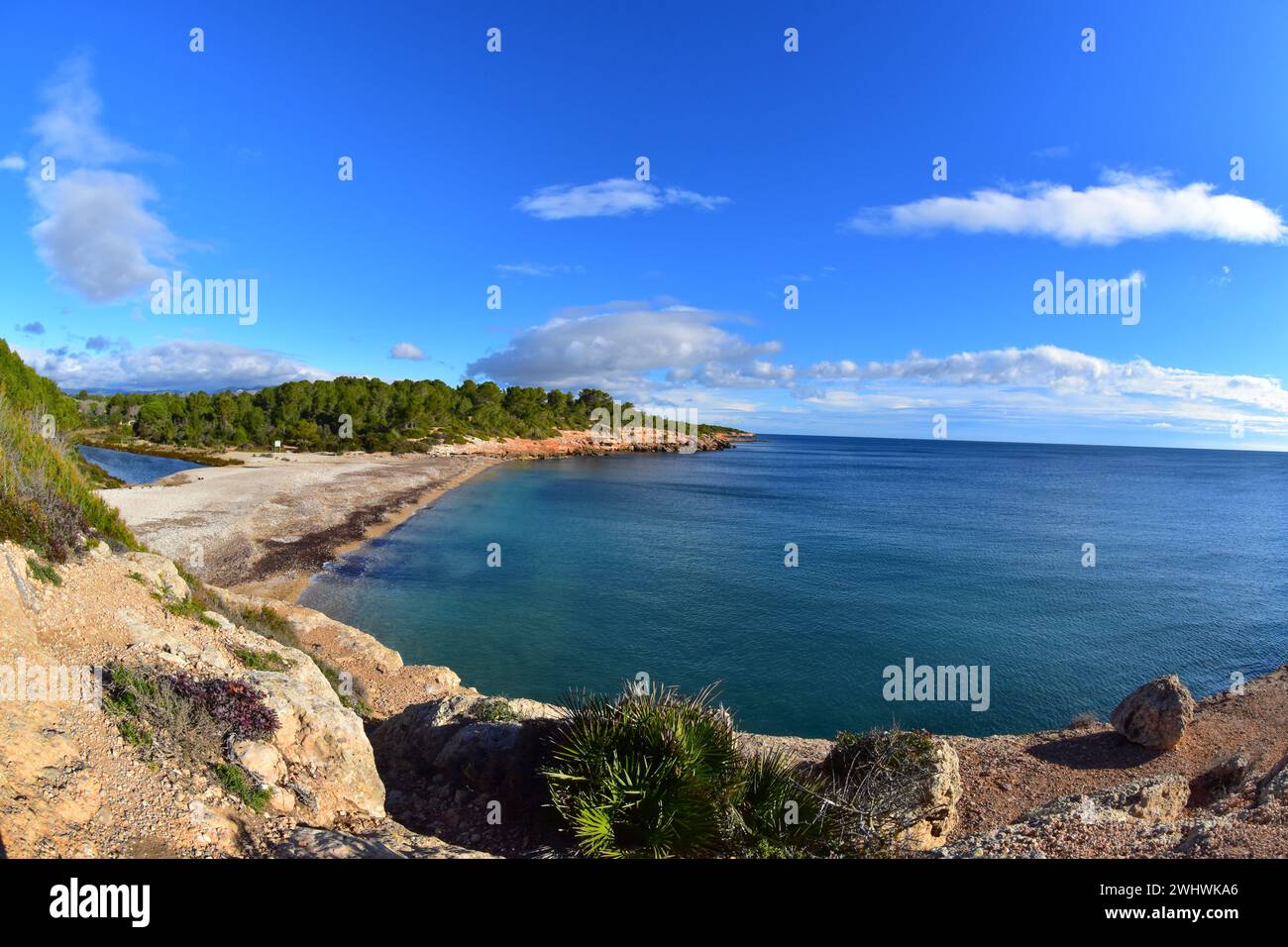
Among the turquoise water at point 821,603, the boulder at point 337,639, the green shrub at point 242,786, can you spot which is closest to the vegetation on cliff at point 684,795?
the green shrub at point 242,786

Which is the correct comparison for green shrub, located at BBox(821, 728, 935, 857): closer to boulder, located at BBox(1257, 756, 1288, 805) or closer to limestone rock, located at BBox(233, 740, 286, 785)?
boulder, located at BBox(1257, 756, 1288, 805)

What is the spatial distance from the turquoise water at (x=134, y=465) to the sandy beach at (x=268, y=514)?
419cm

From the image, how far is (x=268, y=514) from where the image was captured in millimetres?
36594

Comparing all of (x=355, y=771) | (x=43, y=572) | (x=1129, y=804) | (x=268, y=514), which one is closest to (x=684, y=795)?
(x=355, y=771)

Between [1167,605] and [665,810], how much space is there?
3136cm

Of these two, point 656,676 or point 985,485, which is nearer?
point 656,676

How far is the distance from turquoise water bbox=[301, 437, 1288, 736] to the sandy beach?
2108 millimetres

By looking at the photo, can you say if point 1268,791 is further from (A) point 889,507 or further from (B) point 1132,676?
(A) point 889,507

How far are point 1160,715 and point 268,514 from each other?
40389 mm

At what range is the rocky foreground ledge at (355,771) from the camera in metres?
5.89

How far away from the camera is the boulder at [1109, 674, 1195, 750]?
13.0 m
